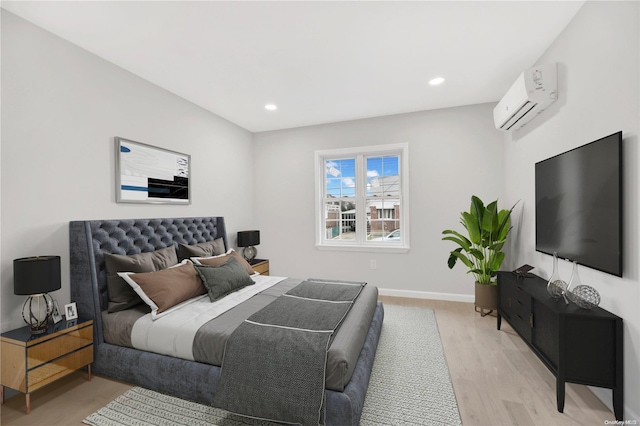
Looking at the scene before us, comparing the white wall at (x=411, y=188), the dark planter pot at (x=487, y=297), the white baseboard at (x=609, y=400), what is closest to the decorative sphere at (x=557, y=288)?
the white baseboard at (x=609, y=400)

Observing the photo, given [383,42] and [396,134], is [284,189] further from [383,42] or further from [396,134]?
[383,42]

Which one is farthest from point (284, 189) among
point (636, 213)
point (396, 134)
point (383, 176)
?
point (636, 213)

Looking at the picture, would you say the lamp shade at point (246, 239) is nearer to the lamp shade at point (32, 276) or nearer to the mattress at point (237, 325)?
the mattress at point (237, 325)

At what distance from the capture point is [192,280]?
255 centimetres

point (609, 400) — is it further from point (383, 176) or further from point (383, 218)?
point (383, 176)

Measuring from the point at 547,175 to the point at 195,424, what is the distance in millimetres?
3322

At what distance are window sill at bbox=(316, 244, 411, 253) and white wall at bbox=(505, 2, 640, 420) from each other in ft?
5.81

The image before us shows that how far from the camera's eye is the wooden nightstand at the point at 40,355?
1775mm

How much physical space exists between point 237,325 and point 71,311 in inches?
53.9

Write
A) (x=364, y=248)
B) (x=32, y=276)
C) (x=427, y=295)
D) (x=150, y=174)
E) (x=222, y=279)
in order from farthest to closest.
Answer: (x=364, y=248)
(x=427, y=295)
(x=150, y=174)
(x=222, y=279)
(x=32, y=276)

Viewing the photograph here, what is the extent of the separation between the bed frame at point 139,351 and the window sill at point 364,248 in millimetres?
1344

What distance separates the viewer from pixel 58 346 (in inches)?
76.9

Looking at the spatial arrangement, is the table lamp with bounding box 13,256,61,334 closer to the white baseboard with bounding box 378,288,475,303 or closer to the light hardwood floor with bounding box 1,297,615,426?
the light hardwood floor with bounding box 1,297,615,426

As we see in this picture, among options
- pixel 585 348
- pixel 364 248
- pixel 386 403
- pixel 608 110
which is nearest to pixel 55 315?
pixel 386 403
